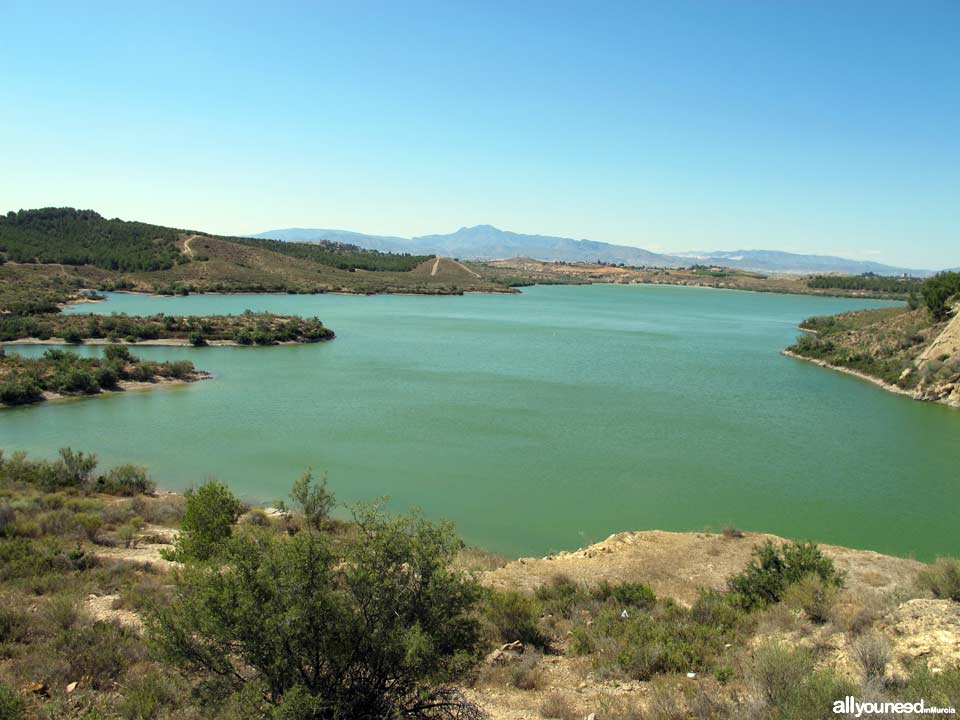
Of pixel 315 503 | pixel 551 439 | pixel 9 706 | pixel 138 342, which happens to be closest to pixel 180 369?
pixel 138 342

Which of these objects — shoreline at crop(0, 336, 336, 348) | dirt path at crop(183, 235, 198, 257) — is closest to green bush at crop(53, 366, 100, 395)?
shoreline at crop(0, 336, 336, 348)

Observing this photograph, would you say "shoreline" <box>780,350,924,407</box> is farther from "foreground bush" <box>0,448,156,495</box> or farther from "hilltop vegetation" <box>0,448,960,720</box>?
"foreground bush" <box>0,448,156,495</box>

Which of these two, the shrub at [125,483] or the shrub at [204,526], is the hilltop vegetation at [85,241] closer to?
the shrub at [125,483]

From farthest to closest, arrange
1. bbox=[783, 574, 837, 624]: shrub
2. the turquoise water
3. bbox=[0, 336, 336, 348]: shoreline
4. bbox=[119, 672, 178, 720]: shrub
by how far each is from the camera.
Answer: bbox=[0, 336, 336, 348]: shoreline < the turquoise water < bbox=[783, 574, 837, 624]: shrub < bbox=[119, 672, 178, 720]: shrub

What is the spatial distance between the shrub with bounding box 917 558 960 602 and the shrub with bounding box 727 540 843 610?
1.14 m

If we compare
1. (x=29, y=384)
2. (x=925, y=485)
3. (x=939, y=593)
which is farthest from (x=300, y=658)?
(x=29, y=384)

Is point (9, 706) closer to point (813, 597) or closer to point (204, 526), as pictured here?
point (204, 526)

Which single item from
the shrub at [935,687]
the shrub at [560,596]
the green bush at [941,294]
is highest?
the green bush at [941,294]

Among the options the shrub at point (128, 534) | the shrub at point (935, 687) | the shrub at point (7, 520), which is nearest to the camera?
the shrub at point (935, 687)

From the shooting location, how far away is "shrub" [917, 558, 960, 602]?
28.0ft

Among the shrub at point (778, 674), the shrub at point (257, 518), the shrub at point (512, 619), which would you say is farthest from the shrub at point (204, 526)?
the shrub at point (778, 674)

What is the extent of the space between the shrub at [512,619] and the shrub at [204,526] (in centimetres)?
473

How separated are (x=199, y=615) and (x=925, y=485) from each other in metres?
21.9

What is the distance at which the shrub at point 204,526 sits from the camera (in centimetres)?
1032
